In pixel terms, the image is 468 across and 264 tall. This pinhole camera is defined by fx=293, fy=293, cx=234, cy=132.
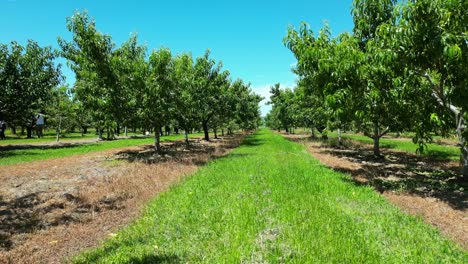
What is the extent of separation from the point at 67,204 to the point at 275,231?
20.2 ft

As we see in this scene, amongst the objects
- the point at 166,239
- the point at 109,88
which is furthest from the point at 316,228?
the point at 109,88

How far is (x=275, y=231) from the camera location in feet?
20.4

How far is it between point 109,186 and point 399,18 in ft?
36.7

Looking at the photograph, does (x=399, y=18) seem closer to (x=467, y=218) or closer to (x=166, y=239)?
(x=467, y=218)

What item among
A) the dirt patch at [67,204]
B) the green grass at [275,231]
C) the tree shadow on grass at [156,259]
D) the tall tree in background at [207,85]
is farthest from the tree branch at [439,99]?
the tall tree in background at [207,85]

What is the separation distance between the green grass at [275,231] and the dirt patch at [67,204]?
2.13 ft

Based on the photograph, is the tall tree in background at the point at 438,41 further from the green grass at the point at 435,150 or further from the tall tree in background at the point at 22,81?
the tall tree in background at the point at 22,81

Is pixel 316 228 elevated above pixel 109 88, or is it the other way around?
pixel 109 88

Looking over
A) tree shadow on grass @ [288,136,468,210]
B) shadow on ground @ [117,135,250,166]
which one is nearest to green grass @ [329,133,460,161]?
tree shadow on grass @ [288,136,468,210]

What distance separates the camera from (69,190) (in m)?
10.2

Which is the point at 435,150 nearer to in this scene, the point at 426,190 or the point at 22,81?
the point at 426,190

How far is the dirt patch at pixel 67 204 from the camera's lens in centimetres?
580

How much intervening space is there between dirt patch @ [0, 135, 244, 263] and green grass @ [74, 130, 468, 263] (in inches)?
25.5

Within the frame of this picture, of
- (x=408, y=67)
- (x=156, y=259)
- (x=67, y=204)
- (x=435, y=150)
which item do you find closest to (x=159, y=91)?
(x=67, y=204)
